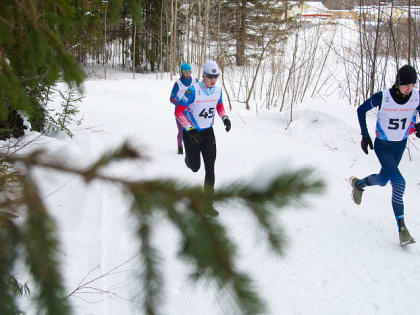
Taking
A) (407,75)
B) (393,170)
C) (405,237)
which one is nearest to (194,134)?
(393,170)

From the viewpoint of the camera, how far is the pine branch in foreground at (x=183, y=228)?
82cm

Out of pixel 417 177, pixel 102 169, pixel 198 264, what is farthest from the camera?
pixel 417 177

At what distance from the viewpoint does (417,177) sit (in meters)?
7.52

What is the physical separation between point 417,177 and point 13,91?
801 centimetres

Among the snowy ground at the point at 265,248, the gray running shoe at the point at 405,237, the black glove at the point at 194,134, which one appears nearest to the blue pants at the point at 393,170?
the gray running shoe at the point at 405,237

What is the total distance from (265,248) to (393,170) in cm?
407

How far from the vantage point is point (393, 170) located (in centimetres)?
442

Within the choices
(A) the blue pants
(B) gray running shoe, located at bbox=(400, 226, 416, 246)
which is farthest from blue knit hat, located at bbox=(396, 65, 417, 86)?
(B) gray running shoe, located at bbox=(400, 226, 416, 246)

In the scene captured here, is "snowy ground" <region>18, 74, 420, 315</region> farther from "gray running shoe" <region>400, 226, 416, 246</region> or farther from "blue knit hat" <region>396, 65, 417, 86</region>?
"blue knit hat" <region>396, 65, 417, 86</region>

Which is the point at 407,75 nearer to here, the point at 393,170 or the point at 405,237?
the point at 393,170

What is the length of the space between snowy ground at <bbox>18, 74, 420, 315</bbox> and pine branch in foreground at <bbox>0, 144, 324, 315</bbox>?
3 cm

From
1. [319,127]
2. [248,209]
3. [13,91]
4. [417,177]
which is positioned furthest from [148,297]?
[319,127]

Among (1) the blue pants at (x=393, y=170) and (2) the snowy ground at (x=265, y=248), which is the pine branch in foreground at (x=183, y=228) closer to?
(2) the snowy ground at (x=265, y=248)

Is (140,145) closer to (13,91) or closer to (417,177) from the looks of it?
(13,91)
